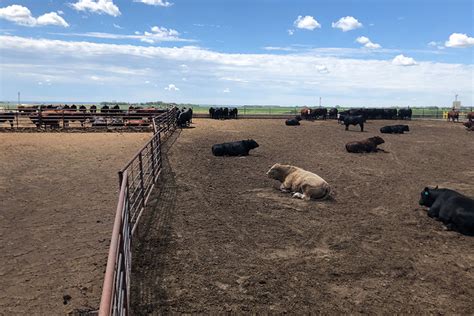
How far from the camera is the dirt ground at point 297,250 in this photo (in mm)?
4945

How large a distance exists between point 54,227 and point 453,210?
728 centimetres

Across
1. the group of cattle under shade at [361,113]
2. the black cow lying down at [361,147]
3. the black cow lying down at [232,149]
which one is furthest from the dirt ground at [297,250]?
the group of cattle under shade at [361,113]

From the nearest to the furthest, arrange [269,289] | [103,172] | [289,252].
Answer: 1. [269,289]
2. [289,252]
3. [103,172]

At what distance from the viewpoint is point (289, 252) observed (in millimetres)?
6391

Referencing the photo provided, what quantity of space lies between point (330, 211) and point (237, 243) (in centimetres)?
275

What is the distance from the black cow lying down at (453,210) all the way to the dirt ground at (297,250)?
229 millimetres

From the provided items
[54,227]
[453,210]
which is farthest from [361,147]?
[54,227]

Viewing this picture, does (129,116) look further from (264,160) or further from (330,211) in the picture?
(330,211)

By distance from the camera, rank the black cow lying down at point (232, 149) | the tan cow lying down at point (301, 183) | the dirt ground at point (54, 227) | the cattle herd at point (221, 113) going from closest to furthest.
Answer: the dirt ground at point (54, 227), the tan cow lying down at point (301, 183), the black cow lying down at point (232, 149), the cattle herd at point (221, 113)

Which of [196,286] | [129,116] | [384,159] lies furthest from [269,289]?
[129,116]

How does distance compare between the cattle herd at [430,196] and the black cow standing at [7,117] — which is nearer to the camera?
the cattle herd at [430,196]

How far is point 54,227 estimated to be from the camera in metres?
7.43

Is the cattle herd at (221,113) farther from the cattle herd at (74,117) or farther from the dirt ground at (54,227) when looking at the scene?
the dirt ground at (54,227)

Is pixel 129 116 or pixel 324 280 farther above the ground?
pixel 129 116
